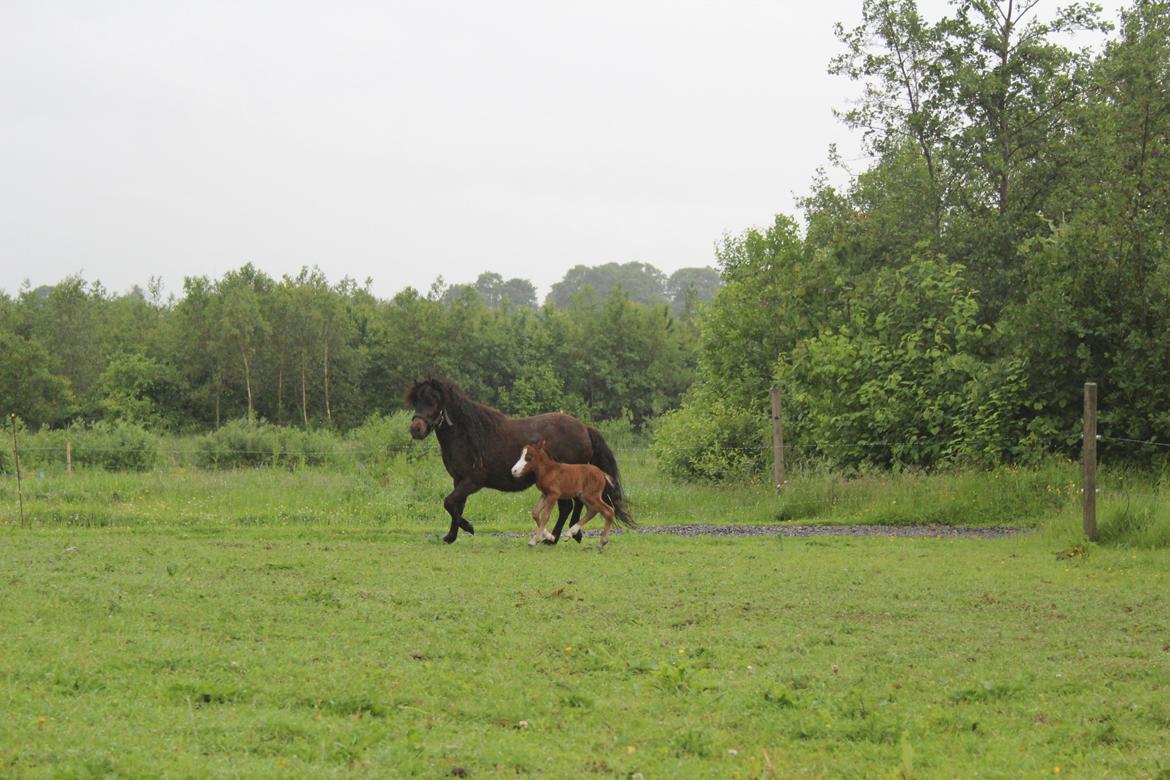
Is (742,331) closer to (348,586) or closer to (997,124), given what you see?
(997,124)

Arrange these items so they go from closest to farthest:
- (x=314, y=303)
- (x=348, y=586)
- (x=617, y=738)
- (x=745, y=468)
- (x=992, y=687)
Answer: (x=617, y=738) < (x=992, y=687) < (x=348, y=586) < (x=745, y=468) < (x=314, y=303)

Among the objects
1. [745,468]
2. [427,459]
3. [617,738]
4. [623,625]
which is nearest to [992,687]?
[617,738]

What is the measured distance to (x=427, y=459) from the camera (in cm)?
2564

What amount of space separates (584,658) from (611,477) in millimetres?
8101

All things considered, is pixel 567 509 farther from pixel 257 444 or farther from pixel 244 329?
pixel 244 329

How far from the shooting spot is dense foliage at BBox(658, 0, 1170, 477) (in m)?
18.7

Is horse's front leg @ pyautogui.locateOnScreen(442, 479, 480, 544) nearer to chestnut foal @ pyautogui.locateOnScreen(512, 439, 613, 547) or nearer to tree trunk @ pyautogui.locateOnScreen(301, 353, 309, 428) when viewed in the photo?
chestnut foal @ pyautogui.locateOnScreen(512, 439, 613, 547)

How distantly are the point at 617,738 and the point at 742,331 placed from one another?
30.7m

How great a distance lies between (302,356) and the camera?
66.6 m

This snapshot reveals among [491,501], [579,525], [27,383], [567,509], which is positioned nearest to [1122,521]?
[579,525]

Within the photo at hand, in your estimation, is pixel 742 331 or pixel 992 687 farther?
pixel 742 331

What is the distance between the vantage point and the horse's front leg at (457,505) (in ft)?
47.4

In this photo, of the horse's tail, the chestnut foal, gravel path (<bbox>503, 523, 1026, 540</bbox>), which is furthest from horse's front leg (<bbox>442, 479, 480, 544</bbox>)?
the horse's tail

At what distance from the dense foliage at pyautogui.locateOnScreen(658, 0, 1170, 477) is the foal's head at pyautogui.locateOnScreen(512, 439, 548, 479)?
28.4ft
